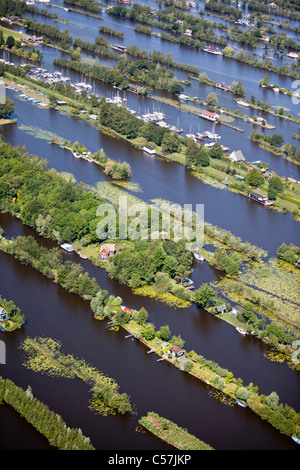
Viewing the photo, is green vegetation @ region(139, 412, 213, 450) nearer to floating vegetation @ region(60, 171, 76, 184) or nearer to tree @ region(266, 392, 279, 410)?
tree @ region(266, 392, 279, 410)

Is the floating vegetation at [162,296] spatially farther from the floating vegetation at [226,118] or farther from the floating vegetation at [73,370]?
the floating vegetation at [226,118]

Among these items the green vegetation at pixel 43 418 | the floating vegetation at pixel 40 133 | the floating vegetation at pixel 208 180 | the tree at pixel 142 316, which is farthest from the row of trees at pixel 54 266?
the floating vegetation at pixel 40 133

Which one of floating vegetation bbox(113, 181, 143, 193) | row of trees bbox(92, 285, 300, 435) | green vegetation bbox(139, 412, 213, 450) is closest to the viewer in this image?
green vegetation bbox(139, 412, 213, 450)

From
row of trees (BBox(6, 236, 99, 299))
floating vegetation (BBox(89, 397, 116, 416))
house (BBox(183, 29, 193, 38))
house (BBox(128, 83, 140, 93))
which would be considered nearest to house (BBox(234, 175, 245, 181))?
row of trees (BBox(6, 236, 99, 299))

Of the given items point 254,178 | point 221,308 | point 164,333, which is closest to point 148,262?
point 221,308

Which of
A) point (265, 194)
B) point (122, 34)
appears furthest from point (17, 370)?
point (122, 34)

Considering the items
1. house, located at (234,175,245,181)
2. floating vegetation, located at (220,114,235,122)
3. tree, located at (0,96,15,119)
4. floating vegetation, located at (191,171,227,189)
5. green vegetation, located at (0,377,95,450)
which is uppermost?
tree, located at (0,96,15,119)

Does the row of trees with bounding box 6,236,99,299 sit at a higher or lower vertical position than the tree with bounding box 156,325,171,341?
higher
